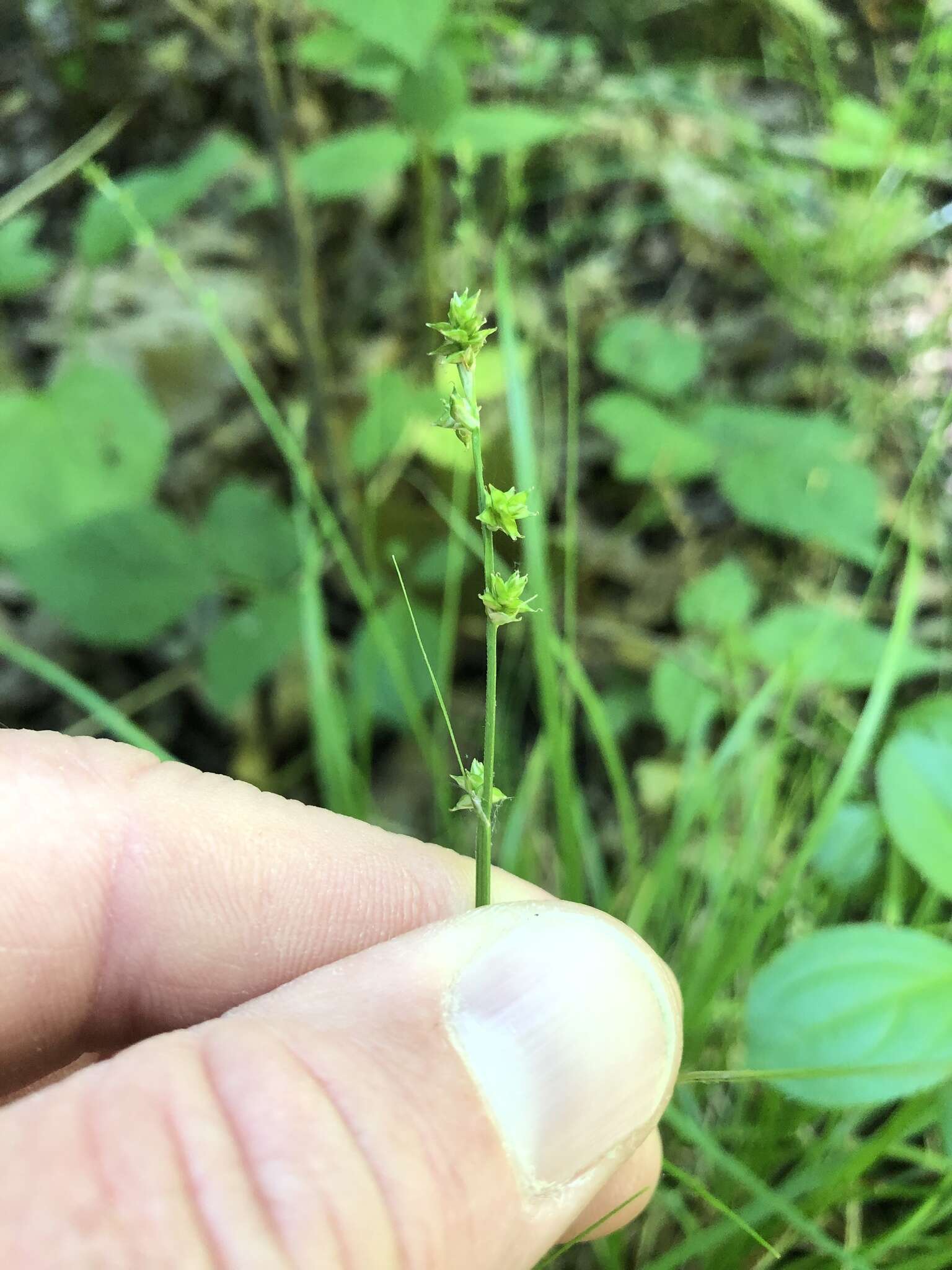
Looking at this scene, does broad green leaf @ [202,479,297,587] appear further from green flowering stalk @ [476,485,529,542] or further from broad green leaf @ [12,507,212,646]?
green flowering stalk @ [476,485,529,542]

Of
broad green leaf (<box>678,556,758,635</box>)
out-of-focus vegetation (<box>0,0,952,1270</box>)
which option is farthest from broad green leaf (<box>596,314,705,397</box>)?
broad green leaf (<box>678,556,758,635</box>)

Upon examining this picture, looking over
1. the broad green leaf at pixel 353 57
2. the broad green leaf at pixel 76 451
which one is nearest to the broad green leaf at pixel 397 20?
the broad green leaf at pixel 353 57

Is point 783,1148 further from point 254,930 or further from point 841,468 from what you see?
point 841,468

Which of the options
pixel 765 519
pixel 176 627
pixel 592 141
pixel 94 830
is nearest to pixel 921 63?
pixel 592 141

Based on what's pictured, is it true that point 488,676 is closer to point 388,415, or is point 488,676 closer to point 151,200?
point 388,415

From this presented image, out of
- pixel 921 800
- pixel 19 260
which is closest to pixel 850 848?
pixel 921 800

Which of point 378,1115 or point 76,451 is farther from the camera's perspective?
point 76,451
